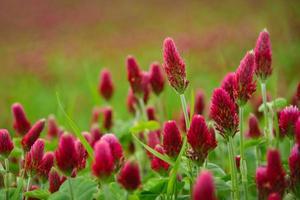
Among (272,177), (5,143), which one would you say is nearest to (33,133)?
(5,143)

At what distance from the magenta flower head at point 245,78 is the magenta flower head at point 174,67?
19 centimetres

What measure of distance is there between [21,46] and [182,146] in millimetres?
11948

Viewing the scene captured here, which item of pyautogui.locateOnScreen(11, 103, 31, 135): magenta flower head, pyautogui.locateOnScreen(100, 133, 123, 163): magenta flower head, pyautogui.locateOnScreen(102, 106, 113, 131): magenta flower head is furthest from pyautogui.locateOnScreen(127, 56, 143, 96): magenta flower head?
pyautogui.locateOnScreen(100, 133, 123, 163): magenta flower head

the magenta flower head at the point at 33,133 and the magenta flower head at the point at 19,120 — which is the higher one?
the magenta flower head at the point at 19,120

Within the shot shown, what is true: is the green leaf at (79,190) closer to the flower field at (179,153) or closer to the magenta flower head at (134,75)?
the flower field at (179,153)

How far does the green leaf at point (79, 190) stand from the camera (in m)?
1.78

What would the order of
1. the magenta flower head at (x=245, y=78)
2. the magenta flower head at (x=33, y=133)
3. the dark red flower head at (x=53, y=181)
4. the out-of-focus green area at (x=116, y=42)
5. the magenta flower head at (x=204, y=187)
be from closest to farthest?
1. the magenta flower head at (x=204, y=187)
2. the magenta flower head at (x=245, y=78)
3. the dark red flower head at (x=53, y=181)
4. the magenta flower head at (x=33, y=133)
5. the out-of-focus green area at (x=116, y=42)

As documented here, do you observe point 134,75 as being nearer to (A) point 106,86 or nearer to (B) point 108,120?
(B) point 108,120

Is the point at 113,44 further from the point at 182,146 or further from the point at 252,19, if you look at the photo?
the point at 182,146

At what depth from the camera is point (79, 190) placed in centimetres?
179

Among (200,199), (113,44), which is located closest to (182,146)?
(200,199)

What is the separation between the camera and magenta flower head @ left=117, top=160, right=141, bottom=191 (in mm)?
1626

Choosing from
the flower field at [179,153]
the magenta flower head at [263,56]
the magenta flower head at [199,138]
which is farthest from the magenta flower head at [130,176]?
the magenta flower head at [263,56]

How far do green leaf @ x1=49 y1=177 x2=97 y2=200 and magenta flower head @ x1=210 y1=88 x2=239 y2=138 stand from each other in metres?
0.44
